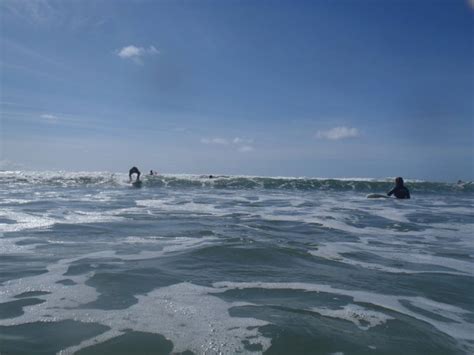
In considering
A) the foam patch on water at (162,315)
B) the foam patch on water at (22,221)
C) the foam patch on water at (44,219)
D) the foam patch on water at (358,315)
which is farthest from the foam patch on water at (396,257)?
the foam patch on water at (22,221)

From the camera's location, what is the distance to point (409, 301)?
432cm

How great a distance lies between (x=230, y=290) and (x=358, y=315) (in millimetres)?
1465

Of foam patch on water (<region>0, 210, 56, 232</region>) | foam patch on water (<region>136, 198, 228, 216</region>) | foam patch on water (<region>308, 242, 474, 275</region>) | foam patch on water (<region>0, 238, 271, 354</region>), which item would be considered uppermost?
foam patch on water (<region>136, 198, 228, 216</region>)

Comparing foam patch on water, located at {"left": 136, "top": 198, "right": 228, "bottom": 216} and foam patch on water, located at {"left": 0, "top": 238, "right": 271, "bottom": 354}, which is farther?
foam patch on water, located at {"left": 136, "top": 198, "right": 228, "bottom": 216}

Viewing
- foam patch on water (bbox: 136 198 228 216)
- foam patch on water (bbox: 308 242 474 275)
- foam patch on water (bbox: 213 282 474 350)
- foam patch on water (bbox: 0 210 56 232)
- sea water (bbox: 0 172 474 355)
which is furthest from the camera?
foam patch on water (bbox: 136 198 228 216)

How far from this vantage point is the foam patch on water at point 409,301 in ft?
11.7

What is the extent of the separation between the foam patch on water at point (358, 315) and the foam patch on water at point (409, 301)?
4 cm

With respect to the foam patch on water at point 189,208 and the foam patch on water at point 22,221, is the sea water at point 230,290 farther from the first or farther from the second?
the foam patch on water at point 189,208

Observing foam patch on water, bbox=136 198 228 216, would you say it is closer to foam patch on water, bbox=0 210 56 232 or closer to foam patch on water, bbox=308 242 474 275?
foam patch on water, bbox=0 210 56 232

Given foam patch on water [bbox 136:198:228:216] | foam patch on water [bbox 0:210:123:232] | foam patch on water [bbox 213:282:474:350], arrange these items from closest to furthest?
foam patch on water [bbox 213:282:474:350] < foam patch on water [bbox 0:210:123:232] < foam patch on water [bbox 136:198:228:216]

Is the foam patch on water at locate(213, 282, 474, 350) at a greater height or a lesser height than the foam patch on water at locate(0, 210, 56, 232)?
lesser

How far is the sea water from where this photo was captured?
3.20 m

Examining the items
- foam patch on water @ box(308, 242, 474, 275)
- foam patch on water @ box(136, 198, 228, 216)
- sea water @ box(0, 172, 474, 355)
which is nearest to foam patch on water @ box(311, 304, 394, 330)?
sea water @ box(0, 172, 474, 355)

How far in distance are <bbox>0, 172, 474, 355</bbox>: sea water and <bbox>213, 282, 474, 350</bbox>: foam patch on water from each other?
0.06 ft
